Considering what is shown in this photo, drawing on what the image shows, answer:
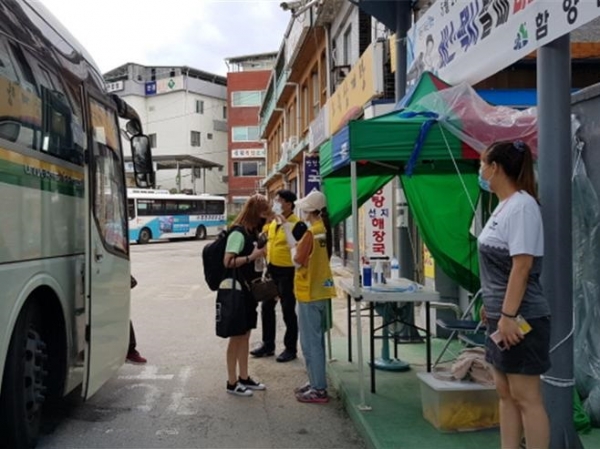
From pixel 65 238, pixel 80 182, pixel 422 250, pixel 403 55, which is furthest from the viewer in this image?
pixel 422 250

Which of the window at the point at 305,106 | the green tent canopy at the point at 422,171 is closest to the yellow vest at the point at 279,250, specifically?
the green tent canopy at the point at 422,171

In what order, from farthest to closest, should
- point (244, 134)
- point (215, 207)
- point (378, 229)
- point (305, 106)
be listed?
point (244, 134), point (215, 207), point (305, 106), point (378, 229)

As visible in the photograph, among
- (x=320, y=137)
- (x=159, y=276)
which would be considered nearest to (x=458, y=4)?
(x=320, y=137)

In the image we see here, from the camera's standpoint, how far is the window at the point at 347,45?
1402 centimetres

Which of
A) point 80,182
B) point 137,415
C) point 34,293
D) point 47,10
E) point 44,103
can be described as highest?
point 47,10

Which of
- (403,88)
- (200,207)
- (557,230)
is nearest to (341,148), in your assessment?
(557,230)

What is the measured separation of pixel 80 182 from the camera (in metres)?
4.53

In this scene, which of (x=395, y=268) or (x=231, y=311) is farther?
(x=395, y=268)

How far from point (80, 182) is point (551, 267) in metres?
3.35

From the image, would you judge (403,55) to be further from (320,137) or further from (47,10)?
(320,137)

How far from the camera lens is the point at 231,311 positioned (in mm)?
4930

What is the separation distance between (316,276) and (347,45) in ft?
35.2

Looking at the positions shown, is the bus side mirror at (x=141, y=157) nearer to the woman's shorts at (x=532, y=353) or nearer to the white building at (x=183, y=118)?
the woman's shorts at (x=532, y=353)

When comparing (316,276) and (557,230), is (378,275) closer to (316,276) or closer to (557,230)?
(316,276)
